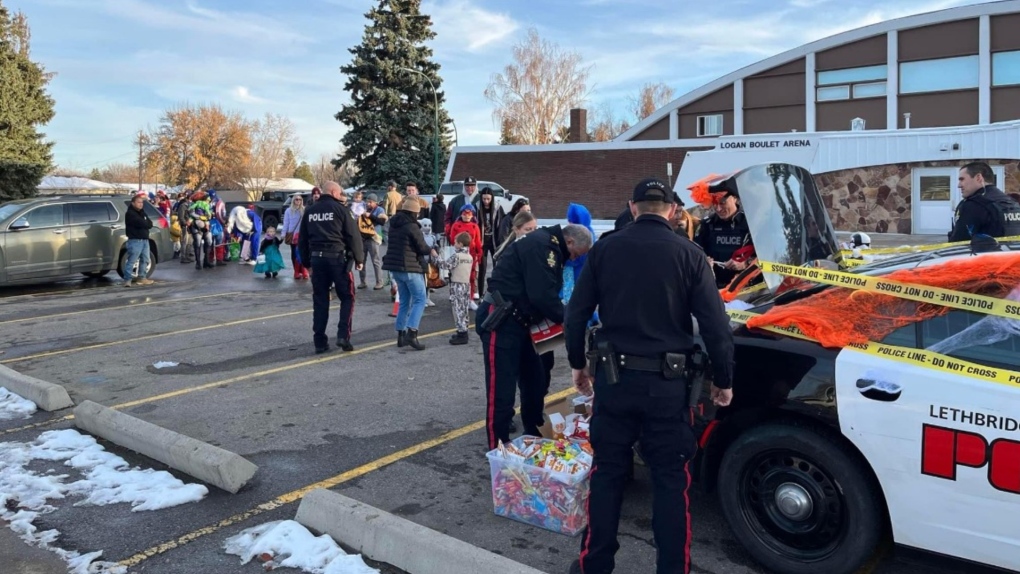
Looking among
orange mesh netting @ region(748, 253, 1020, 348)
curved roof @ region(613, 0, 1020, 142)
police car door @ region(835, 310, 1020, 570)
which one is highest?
curved roof @ region(613, 0, 1020, 142)

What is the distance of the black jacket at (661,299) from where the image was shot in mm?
3289

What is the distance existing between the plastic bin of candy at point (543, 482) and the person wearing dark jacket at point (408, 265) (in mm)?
4415

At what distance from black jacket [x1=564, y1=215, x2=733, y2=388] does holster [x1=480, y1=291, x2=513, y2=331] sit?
→ 146 centimetres

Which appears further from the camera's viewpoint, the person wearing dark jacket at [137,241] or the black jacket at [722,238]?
the person wearing dark jacket at [137,241]

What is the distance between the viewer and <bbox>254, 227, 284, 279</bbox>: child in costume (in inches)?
610

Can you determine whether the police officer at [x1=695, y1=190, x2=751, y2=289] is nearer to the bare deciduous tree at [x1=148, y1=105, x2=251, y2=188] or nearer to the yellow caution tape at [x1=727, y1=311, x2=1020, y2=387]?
the yellow caution tape at [x1=727, y1=311, x2=1020, y2=387]

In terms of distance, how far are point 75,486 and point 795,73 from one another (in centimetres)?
3709

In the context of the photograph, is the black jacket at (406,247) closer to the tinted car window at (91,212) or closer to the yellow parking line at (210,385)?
the yellow parking line at (210,385)

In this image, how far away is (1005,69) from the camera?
1243 inches

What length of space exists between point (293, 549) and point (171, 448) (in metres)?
1.58

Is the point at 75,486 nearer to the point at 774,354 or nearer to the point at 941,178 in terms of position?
the point at 774,354

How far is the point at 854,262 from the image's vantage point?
497 cm

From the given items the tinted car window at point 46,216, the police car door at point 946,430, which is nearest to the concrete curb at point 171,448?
the police car door at point 946,430

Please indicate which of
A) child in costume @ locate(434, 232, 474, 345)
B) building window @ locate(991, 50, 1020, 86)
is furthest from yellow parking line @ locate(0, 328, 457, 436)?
building window @ locate(991, 50, 1020, 86)
